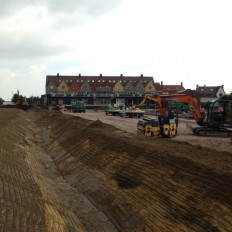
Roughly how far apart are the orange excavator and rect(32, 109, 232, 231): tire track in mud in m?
5.85

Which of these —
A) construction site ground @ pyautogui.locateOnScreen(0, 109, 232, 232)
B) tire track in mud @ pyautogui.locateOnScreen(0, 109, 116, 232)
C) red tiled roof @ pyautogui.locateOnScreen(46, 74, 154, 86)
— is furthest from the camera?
red tiled roof @ pyautogui.locateOnScreen(46, 74, 154, 86)

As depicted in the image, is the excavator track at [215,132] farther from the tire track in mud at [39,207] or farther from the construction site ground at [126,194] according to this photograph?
the tire track in mud at [39,207]

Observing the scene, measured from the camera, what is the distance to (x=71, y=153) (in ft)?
68.7

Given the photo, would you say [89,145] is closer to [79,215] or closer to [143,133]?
[143,133]

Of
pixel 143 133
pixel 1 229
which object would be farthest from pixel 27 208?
pixel 143 133

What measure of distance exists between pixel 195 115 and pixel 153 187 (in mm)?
15963

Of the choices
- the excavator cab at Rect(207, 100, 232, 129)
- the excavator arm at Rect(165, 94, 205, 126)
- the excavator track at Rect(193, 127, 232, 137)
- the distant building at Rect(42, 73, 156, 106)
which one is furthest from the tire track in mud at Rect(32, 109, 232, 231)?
the distant building at Rect(42, 73, 156, 106)

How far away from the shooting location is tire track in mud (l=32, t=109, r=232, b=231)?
8.74 m

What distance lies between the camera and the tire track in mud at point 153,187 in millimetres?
8742

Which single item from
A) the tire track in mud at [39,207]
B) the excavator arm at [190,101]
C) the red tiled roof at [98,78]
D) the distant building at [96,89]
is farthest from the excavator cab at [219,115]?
the red tiled roof at [98,78]

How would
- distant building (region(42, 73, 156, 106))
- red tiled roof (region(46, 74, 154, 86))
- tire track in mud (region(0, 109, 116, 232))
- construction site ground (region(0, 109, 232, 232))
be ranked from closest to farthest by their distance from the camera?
tire track in mud (region(0, 109, 116, 232)) < construction site ground (region(0, 109, 232, 232)) < distant building (region(42, 73, 156, 106)) < red tiled roof (region(46, 74, 154, 86))

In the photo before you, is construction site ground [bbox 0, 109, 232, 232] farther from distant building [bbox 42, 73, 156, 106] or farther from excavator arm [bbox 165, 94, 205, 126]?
distant building [bbox 42, 73, 156, 106]

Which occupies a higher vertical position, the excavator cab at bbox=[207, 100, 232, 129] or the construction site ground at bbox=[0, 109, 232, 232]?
the excavator cab at bbox=[207, 100, 232, 129]

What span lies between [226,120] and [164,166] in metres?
14.3
